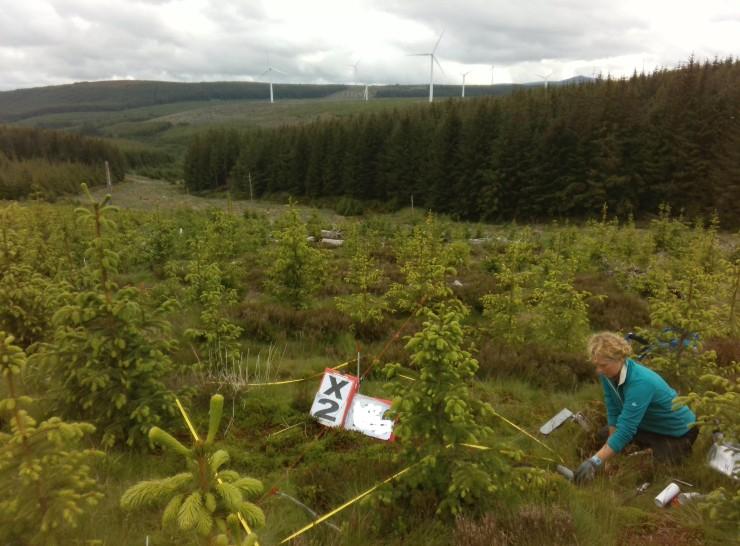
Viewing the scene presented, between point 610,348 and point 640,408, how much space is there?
0.67 metres

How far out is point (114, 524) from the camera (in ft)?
12.6

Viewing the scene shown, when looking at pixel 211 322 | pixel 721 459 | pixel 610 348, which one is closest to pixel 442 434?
pixel 610 348

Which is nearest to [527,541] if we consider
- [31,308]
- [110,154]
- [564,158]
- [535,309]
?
[535,309]

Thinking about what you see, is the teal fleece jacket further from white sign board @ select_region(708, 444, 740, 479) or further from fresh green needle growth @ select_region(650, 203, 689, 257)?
fresh green needle growth @ select_region(650, 203, 689, 257)

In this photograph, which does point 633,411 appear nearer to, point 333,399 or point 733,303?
point 333,399

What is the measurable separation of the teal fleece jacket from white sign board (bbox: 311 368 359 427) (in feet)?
9.65

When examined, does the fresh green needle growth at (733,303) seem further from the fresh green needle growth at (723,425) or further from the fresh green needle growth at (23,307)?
the fresh green needle growth at (23,307)

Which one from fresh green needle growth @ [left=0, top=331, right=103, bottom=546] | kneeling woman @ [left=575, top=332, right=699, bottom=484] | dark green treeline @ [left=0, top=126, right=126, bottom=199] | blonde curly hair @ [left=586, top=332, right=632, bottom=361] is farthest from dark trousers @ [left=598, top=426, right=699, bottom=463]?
dark green treeline @ [left=0, top=126, right=126, bottom=199]

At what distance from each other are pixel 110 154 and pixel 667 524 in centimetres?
11018

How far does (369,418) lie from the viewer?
6.00 m

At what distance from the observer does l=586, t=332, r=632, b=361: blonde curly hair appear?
5.13 meters

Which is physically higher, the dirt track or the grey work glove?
the grey work glove

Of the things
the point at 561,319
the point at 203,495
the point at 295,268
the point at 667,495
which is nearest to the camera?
the point at 203,495

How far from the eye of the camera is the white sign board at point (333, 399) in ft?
20.0
